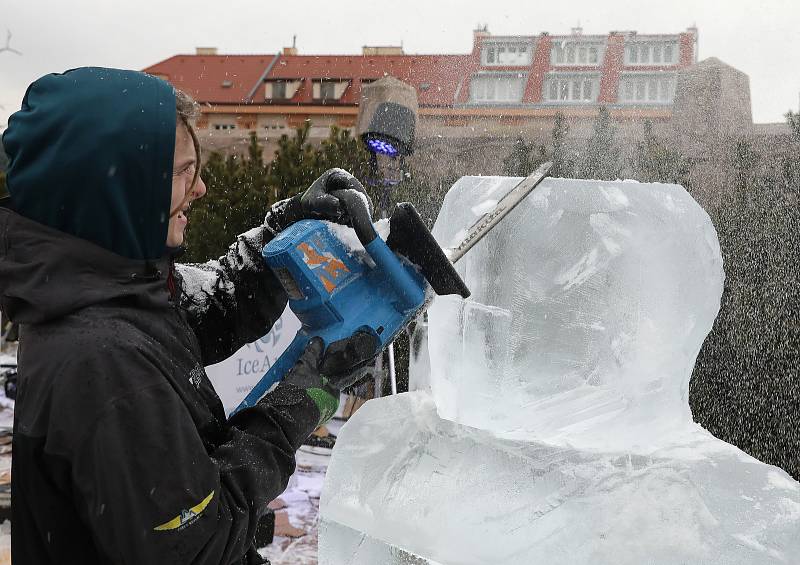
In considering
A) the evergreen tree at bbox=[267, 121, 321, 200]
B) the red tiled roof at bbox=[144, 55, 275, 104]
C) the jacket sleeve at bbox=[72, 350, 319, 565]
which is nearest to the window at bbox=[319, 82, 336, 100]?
the red tiled roof at bbox=[144, 55, 275, 104]

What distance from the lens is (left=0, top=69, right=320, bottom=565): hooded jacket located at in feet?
2.76

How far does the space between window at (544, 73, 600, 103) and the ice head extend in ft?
23.5

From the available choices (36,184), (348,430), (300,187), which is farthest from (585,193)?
(300,187)

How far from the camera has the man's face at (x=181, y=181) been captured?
1054mm

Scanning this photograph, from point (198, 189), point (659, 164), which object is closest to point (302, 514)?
point (198, 189)

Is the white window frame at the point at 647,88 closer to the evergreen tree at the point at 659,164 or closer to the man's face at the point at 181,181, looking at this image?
the evergreen tree at the point at 659,164

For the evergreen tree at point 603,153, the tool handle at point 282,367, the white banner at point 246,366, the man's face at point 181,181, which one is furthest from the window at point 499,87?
the man's face at point 181,181

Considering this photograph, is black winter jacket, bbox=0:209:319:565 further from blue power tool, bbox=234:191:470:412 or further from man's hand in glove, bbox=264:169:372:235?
man's hand in glove, bbox=264:169:372:235

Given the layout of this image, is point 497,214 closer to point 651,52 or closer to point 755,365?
point 755,365

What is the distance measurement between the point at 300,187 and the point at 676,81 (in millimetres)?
4426

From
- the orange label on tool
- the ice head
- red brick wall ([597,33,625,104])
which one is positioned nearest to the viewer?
the orange label on tool

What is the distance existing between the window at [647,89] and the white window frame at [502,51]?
1.21 metres

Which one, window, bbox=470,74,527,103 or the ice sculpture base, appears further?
window, bbox=470,74,527,103

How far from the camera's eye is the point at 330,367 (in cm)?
122
